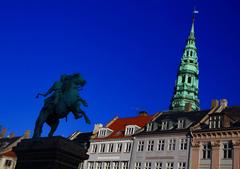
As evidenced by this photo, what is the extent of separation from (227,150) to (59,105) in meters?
30.7

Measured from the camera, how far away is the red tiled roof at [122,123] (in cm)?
6038

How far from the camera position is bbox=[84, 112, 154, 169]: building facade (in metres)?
57.0

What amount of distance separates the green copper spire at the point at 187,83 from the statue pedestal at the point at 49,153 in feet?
227

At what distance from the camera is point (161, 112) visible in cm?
6225

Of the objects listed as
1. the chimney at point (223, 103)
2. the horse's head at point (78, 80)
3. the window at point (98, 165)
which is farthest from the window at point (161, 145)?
the horse's head at point (78, 80)

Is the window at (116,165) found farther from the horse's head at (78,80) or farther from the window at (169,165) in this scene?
the horse's head at (78,80)

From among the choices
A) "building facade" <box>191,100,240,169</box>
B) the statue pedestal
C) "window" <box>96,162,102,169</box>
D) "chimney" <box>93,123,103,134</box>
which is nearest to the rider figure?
the statue pedestal

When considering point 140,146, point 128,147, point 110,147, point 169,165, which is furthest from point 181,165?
point 110,147

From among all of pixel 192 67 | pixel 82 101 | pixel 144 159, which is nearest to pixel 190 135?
pixel 144 159

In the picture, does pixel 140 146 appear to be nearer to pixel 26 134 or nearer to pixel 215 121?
pixel 215 121

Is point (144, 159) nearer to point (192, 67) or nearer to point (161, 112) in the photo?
point (161, 112)

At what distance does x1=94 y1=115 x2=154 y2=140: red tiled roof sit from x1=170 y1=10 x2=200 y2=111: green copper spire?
24.5 m

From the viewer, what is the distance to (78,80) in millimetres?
22828

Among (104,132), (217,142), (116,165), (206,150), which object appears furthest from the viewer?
(104,132)
